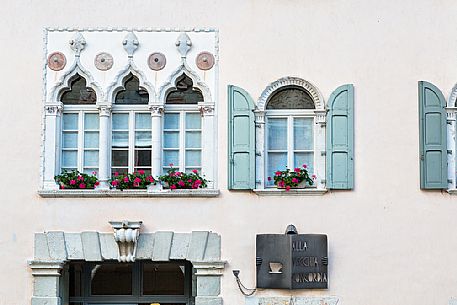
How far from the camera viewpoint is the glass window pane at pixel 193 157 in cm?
1491

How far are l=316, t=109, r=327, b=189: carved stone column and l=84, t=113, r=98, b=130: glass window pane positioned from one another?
3.18 metres

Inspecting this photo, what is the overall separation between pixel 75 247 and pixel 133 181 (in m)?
1.23

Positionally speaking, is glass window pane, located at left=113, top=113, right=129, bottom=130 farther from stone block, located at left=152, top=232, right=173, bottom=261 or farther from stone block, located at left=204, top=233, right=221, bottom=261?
stone block, located at left=204, top=233, right=221, bottom=261

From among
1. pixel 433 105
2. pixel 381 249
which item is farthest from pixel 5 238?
pixel 433 105

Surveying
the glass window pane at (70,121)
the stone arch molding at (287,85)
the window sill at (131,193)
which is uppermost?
the stone arch molding at (287,85)

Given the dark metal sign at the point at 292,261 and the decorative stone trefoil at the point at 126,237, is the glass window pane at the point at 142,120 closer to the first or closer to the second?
the decorative stone trefoil at the point at 126,237

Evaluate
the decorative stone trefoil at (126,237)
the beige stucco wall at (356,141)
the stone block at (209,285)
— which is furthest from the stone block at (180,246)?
the decorative stone trefoil at (126,237)

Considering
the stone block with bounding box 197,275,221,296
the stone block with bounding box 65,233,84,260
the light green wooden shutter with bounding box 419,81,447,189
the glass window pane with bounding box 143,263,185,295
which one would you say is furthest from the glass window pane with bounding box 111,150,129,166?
the light green wooden shutter with bounding box 419,81,447,189

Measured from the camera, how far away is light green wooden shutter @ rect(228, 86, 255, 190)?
1454 centimetres

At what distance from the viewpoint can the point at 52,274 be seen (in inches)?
571

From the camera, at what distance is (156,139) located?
14.7 m

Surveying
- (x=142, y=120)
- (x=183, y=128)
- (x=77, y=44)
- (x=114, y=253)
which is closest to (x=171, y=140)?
(x=183, y=128)

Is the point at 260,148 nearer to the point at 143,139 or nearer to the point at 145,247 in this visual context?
the point at 143,139

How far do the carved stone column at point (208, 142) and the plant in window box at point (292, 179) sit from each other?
0.92m
